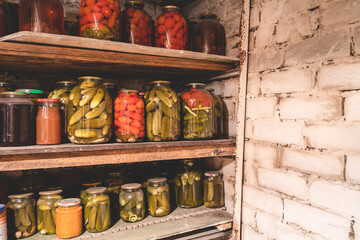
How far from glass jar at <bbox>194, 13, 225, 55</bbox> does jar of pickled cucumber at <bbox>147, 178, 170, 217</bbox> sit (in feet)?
2.53

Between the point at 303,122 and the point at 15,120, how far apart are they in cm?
115

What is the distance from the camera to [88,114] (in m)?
1.06

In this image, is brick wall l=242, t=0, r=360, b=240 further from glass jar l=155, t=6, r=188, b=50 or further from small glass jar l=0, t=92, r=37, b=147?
small glass jar l=0, t=92, r=37, b=147

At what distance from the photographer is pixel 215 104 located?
1.42m

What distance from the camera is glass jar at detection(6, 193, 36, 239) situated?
106cm

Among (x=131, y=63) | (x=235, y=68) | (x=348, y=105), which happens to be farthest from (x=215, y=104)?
(x=348, y=105)

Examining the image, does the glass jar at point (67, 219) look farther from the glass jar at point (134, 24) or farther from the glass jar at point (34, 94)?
the glass jar at point (134, 24)

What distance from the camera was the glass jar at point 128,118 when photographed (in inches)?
44.6

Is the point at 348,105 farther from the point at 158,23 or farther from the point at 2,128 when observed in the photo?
the point at 2,128

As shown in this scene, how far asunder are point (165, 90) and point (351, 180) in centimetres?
85

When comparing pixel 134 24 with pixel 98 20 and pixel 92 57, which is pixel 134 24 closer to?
pixel 98 20

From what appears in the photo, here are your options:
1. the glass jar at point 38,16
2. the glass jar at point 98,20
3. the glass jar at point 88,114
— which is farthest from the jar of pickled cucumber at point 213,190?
the glass jar at point 38,16

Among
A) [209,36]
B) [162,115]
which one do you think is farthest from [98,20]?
[209,36]

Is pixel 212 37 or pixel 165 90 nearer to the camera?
pixel 165 90
